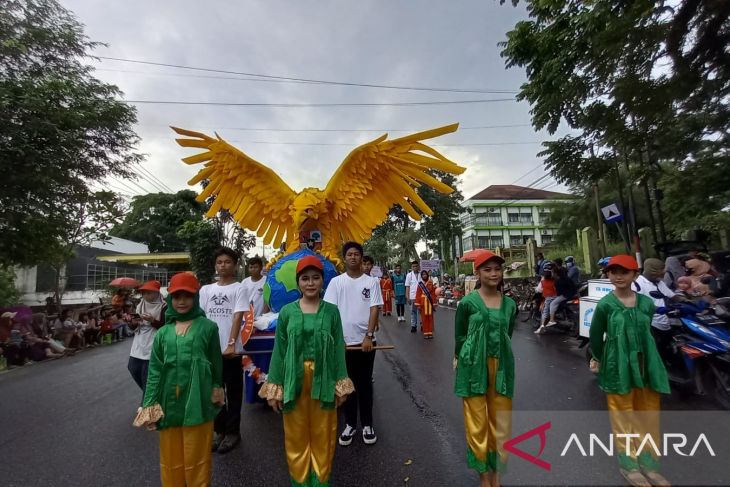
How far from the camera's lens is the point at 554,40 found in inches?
299

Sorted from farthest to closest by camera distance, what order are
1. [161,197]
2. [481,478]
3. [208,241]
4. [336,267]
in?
[161,197] < [208,241] < [336,267] < [481,478]

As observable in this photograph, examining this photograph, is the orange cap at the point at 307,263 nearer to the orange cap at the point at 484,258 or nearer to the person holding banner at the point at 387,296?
the orange cap at the point at 484,258

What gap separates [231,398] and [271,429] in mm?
609

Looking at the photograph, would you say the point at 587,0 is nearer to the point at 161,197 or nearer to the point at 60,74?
the point at 60,74

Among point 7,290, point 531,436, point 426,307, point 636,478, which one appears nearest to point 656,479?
point 636,478

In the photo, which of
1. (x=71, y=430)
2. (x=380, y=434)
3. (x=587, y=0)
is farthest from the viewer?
(x=587, y=0)

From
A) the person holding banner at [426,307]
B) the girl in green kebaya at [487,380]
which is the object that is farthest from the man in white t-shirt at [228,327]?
the person holding banner at [426,307]

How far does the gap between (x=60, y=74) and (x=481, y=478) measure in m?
9.95

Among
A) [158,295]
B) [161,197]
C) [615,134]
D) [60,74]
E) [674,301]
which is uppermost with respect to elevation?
[161,197]

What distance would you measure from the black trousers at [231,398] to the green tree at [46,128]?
19.2 feet

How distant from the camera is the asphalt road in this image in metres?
2.97

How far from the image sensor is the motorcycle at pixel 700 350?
371cm

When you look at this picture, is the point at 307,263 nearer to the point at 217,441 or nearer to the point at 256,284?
the point at 217,441

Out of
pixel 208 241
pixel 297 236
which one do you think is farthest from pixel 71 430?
pixel 208 241
